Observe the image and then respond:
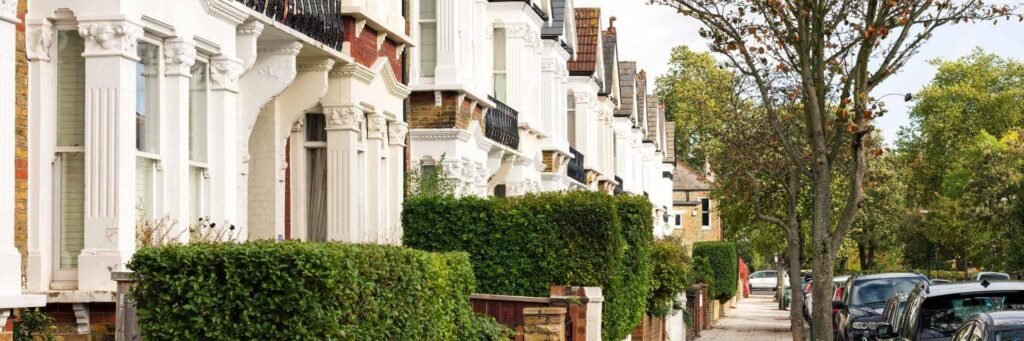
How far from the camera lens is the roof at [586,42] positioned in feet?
135

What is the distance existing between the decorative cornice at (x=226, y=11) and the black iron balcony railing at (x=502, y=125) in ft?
39.5

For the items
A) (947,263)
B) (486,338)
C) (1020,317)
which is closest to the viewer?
(1020,317)

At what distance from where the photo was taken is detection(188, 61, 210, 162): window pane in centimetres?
1306

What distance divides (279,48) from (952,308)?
22.8 feet

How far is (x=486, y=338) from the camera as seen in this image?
51.7ft

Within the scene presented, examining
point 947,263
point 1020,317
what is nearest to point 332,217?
point 1020,317

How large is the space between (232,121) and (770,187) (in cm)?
2835

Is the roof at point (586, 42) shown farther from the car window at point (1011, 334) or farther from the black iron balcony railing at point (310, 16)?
the car window at point (1011, 334)

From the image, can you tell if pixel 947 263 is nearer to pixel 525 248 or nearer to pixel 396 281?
pixel 525 248

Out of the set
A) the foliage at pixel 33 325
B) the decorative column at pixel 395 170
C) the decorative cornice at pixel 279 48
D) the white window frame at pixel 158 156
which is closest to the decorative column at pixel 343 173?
the decorative column at pixel 395 170

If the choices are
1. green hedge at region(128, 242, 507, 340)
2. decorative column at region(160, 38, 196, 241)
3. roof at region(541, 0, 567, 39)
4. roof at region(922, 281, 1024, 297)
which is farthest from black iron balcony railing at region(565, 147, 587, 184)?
green hedge at region(128, 242, 507, 340)

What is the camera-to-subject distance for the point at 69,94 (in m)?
11.2

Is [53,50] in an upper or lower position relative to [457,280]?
upper

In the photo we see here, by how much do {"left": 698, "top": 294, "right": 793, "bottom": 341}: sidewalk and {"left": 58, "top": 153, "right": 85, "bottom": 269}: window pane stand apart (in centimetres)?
2819
